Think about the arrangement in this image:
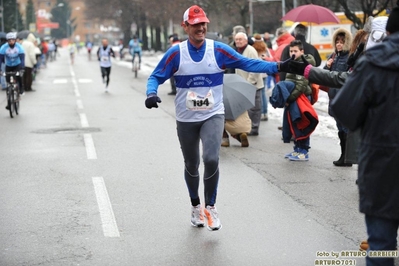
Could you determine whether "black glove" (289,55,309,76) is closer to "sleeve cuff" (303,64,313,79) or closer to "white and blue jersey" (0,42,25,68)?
"sleeve cuff" (303,64,313,79)

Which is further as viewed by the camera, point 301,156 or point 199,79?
point 301,156

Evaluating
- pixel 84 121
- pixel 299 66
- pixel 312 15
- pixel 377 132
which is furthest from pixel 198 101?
pixel 312 15

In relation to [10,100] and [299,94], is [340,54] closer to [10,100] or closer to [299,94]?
[299,94]

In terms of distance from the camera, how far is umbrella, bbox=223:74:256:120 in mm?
12133

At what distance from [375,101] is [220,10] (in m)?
45.4

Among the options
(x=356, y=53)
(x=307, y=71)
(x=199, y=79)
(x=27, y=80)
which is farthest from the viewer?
(x=27, y=80)

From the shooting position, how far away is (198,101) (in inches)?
268

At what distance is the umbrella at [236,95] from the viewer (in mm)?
12133

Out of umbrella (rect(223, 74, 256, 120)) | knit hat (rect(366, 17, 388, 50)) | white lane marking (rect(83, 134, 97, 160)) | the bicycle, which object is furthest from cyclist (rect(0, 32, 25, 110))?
knit hat (rect(366, 17, 388, 50))

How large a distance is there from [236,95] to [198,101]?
18.0ft

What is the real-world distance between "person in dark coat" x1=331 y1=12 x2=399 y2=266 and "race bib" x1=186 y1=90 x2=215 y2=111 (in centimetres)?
253

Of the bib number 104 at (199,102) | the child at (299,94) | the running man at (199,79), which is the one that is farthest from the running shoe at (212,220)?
the child at (299,94)

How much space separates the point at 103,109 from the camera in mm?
19953

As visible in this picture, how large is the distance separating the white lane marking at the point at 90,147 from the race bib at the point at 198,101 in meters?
5.11
